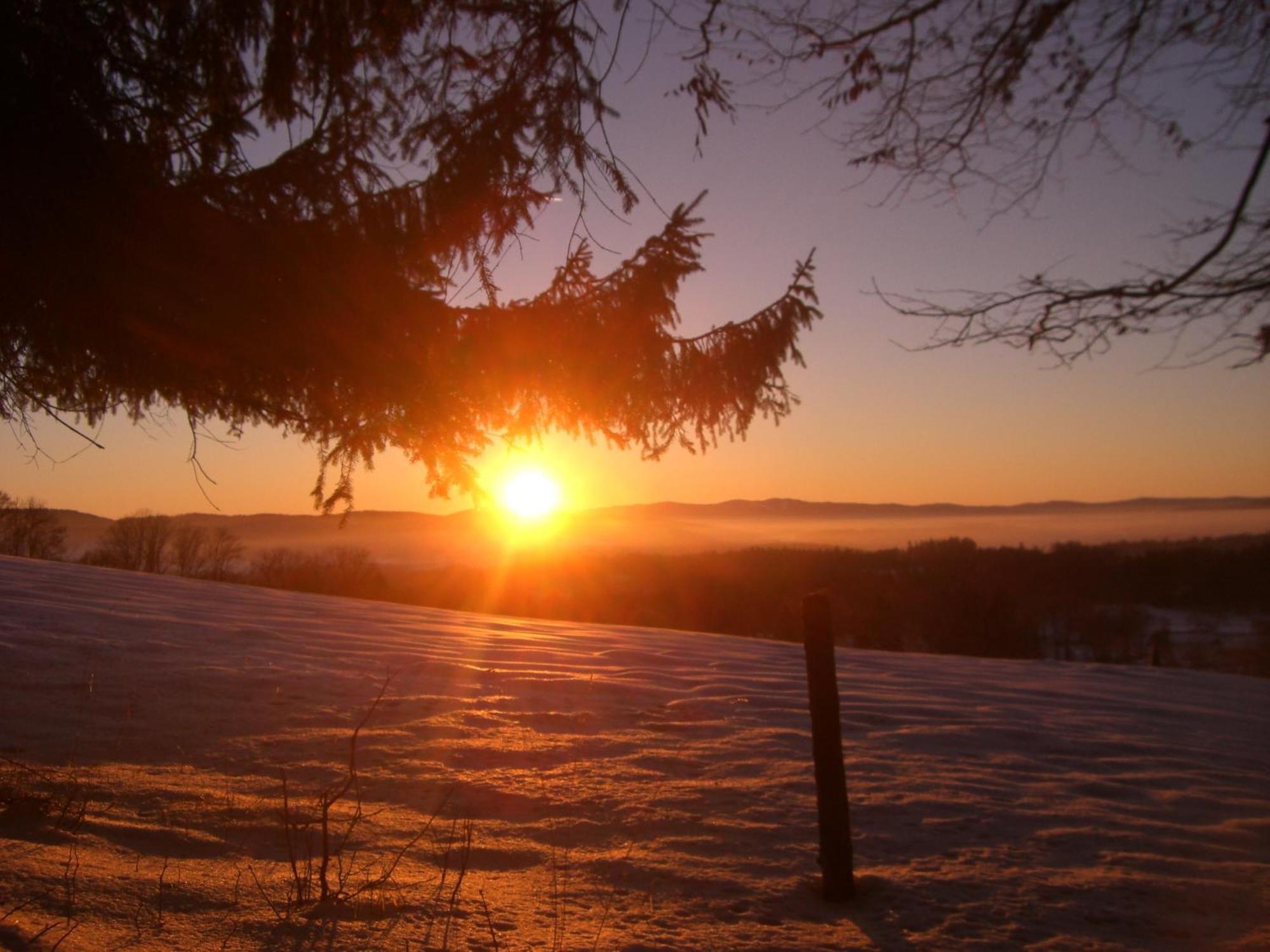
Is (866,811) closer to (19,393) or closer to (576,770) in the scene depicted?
(576,770)

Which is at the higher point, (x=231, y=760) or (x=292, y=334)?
(x=292, y=334)

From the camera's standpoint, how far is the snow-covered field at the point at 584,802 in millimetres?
2973

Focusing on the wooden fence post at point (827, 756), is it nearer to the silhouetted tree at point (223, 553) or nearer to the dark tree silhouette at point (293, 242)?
the dark tree silhouette at point (293, 242)

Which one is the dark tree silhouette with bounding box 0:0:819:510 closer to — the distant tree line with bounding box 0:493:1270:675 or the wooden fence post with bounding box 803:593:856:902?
the wooden fence post with bounding box 803:593:856:902

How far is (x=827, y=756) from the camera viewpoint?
3295 millimetres

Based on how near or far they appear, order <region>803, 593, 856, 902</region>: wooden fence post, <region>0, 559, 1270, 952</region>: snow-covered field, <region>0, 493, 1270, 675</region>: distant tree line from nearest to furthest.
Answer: <region>0, 559, 1270, 952</region>: snow-covered field, <region>803, 593, 856, 902</region>: wooden fence post, <region>0, 493, 1270, 675</region>: distant tree line

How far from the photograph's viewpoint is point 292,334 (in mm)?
4172

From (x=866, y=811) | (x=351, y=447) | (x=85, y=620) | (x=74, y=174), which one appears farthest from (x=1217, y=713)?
(x=85, y=620)

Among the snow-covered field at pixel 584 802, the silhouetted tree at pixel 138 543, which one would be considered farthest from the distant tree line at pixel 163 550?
the snow-covered field at pixel 584 802

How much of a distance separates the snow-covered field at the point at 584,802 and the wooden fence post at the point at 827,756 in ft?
0.51

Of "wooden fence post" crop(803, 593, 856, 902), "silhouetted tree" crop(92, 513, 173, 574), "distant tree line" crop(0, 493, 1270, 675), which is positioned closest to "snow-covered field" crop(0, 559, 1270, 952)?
"wooden fence post" crop(803, 593, 856, 902)

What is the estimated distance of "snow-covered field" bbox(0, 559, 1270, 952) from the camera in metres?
2.97

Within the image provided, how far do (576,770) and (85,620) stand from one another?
5698mm

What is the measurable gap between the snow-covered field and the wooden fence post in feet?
0.51
